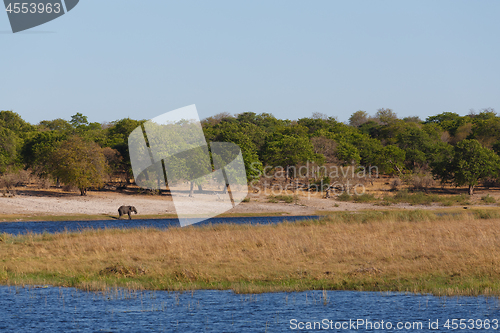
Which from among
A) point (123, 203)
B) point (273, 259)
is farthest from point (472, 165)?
point (273, 259)

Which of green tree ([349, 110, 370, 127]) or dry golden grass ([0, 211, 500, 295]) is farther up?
green tree ([349, 110, 370, 127])

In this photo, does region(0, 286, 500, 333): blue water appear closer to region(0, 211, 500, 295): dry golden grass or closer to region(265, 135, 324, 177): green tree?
region(0, 211, 500, 295): dry golden grass

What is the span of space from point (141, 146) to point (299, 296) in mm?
50966

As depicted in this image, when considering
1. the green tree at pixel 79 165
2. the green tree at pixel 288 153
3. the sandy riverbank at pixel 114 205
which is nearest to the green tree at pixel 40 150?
the sandy riverbank at pixel 114 205

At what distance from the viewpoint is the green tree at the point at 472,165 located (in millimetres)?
67312

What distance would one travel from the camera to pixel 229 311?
529 inches

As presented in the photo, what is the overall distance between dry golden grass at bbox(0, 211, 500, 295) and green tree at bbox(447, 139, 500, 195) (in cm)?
4228

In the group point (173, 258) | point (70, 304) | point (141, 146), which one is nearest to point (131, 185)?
point (141, 146)

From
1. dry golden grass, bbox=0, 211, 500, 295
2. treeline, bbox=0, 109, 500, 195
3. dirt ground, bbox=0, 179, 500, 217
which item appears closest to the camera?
dry golden grass, bbox=0, 211, 500, 295

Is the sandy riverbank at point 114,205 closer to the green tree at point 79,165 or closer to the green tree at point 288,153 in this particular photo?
the green tree at point 79,165

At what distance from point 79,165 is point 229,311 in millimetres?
48219

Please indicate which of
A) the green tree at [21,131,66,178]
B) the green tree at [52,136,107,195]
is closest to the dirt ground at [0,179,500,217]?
the green tree at [52,136,107,195]

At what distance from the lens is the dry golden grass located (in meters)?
16.5

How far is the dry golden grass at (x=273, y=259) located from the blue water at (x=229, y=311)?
3.19 feet
